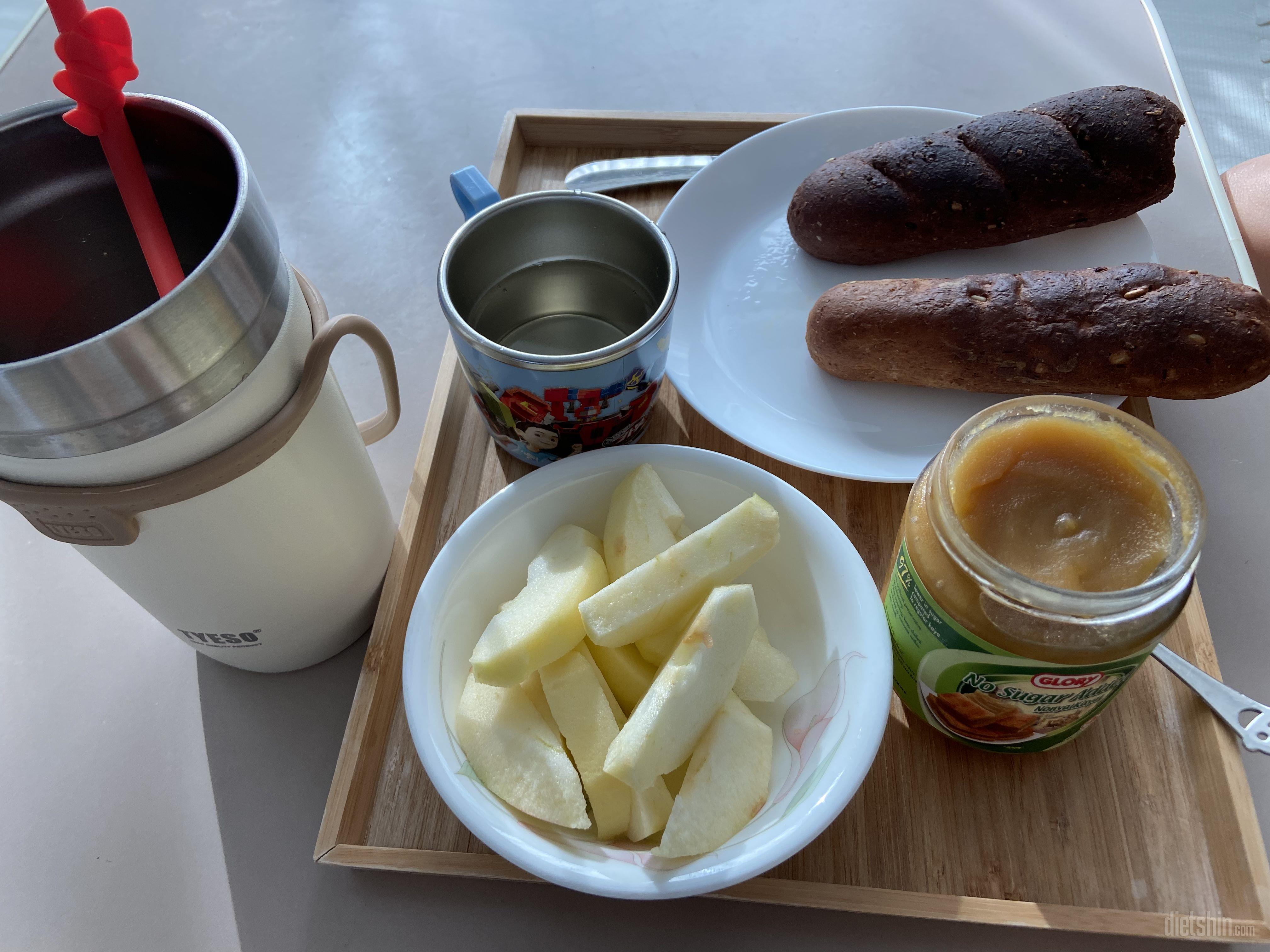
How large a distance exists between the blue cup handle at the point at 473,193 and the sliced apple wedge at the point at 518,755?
1.52ft

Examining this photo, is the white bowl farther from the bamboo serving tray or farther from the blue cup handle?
the blue cup handle

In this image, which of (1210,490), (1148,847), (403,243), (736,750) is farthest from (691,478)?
(403,243)

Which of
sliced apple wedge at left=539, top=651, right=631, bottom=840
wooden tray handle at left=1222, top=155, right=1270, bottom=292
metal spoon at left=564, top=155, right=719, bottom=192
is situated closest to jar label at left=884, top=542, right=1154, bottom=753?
sliced apple wedge at left=539, top=651, right=631, bottom=840

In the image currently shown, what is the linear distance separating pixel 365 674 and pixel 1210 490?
82cm

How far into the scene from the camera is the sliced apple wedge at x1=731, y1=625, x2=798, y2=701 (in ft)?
2.02

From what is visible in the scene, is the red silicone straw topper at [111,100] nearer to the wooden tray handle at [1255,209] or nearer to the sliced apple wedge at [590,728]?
the sliced apple wedge at [590,728]

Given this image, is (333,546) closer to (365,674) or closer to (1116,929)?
(365,674)

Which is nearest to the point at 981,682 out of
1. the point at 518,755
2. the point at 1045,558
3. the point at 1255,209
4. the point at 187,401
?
the point at 1045,558

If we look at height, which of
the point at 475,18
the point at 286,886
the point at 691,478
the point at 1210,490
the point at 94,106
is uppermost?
the point at 94,106

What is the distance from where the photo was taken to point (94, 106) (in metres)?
0.51

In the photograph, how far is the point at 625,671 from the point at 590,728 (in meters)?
0.05

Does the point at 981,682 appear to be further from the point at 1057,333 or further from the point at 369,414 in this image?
the point at 369,414

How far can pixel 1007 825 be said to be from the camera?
63 centimetres

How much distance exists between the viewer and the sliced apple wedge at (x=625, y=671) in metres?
0.61
